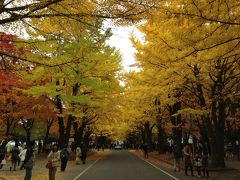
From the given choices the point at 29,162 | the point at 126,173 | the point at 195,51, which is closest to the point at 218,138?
the point at 126,173

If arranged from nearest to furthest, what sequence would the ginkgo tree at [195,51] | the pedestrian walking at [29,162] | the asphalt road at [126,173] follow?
the ginkgo tree at [195,51] → the pedestrian walking at [29,162] → the asphalt road at [126,173]

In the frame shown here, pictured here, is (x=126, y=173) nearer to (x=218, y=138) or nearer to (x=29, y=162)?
(x=218, y=138)

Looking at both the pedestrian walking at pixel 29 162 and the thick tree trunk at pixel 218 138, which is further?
the thick tree trunk at pixel 218 138

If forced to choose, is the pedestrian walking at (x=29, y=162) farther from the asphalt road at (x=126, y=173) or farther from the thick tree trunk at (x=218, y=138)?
the thick tree trunk at (x=218, y=138)

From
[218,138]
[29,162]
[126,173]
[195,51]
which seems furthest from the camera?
[218,138]

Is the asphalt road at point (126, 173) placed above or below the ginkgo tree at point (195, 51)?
below

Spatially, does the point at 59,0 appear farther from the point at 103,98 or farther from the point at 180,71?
the point at 103,98

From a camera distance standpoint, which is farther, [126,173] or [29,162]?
[126,173]

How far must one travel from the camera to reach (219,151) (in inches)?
787

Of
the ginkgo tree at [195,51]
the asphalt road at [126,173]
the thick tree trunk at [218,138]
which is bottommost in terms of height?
the asphalt road at [126,173]

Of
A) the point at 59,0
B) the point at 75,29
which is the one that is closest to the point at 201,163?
the point at 75,29

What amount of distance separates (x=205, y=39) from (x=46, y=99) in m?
20.7

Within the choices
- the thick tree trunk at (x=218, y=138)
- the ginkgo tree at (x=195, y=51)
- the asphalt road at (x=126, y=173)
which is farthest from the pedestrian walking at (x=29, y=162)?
the thick tree trunk at (x=218, y=138)

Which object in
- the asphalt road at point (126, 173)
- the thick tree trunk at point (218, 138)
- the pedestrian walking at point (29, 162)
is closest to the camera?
the pedestrian walking at point (29, 162)
